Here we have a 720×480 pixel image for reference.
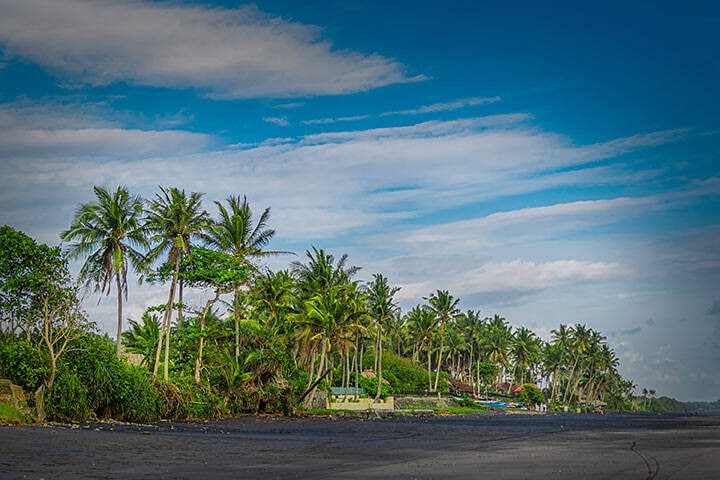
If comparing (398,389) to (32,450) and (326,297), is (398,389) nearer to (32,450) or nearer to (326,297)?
(326,297)

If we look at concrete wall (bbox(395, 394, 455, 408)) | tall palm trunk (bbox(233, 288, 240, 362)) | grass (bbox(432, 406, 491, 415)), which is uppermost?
tall palm trunk (bbox(233, 288, 240, 362))

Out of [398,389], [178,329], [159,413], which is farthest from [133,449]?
[398,389]

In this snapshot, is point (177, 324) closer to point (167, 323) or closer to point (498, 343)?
point (167, 323)

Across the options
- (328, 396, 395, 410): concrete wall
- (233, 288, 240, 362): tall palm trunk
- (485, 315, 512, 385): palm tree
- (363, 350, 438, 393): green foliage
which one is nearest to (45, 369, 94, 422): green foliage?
(233, 288, 240, 362): tall palm trunk

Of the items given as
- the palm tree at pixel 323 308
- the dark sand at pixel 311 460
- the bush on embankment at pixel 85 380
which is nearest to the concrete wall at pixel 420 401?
the palm tree at pixel 323 308

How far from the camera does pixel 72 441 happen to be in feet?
74.8

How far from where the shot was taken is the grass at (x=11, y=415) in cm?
3068

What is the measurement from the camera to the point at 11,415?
31.4 m

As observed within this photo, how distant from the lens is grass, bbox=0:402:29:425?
101 feet

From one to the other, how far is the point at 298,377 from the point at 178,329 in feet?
51.2

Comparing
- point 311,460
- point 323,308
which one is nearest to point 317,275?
point 323,308

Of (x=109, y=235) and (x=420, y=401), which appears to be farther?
(x=420, y=401)

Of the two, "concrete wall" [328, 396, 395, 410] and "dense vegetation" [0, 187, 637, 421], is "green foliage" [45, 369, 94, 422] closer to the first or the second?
"dense vegetation" [0, 187, 637, 421]

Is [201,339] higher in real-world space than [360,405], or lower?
higher
